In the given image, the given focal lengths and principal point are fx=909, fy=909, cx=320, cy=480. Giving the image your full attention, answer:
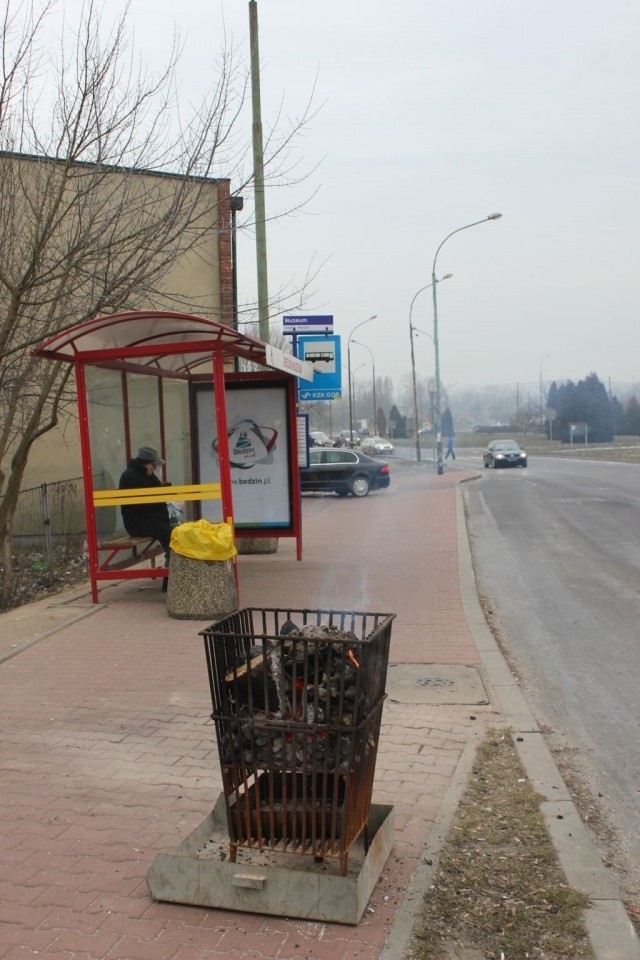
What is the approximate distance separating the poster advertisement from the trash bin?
12.3 ft

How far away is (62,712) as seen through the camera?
6113mm

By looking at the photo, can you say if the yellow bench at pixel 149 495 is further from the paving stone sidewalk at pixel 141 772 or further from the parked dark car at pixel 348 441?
the parked dark car at pixel 348 441

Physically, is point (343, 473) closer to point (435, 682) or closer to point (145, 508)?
point (145, 508)

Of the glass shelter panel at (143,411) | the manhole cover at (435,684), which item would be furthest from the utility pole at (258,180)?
the manhole cover at (435,684)

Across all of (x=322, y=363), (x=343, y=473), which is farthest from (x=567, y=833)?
(x=343, y=473)

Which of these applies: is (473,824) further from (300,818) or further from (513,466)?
(513,466)

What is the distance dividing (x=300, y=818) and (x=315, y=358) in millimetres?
15218

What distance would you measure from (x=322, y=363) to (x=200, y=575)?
9.77 meters

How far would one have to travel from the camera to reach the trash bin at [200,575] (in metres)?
9.05

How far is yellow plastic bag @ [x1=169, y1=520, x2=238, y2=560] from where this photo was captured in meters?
9.05

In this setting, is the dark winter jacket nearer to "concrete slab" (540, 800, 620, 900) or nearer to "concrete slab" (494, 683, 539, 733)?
"concrete slab" (494, 683, 539, 733)

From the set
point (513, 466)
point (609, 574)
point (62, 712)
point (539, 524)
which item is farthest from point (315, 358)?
point (513, 466)

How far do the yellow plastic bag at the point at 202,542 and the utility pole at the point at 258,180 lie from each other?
14.7ft

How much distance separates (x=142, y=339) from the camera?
1068 centimetres
